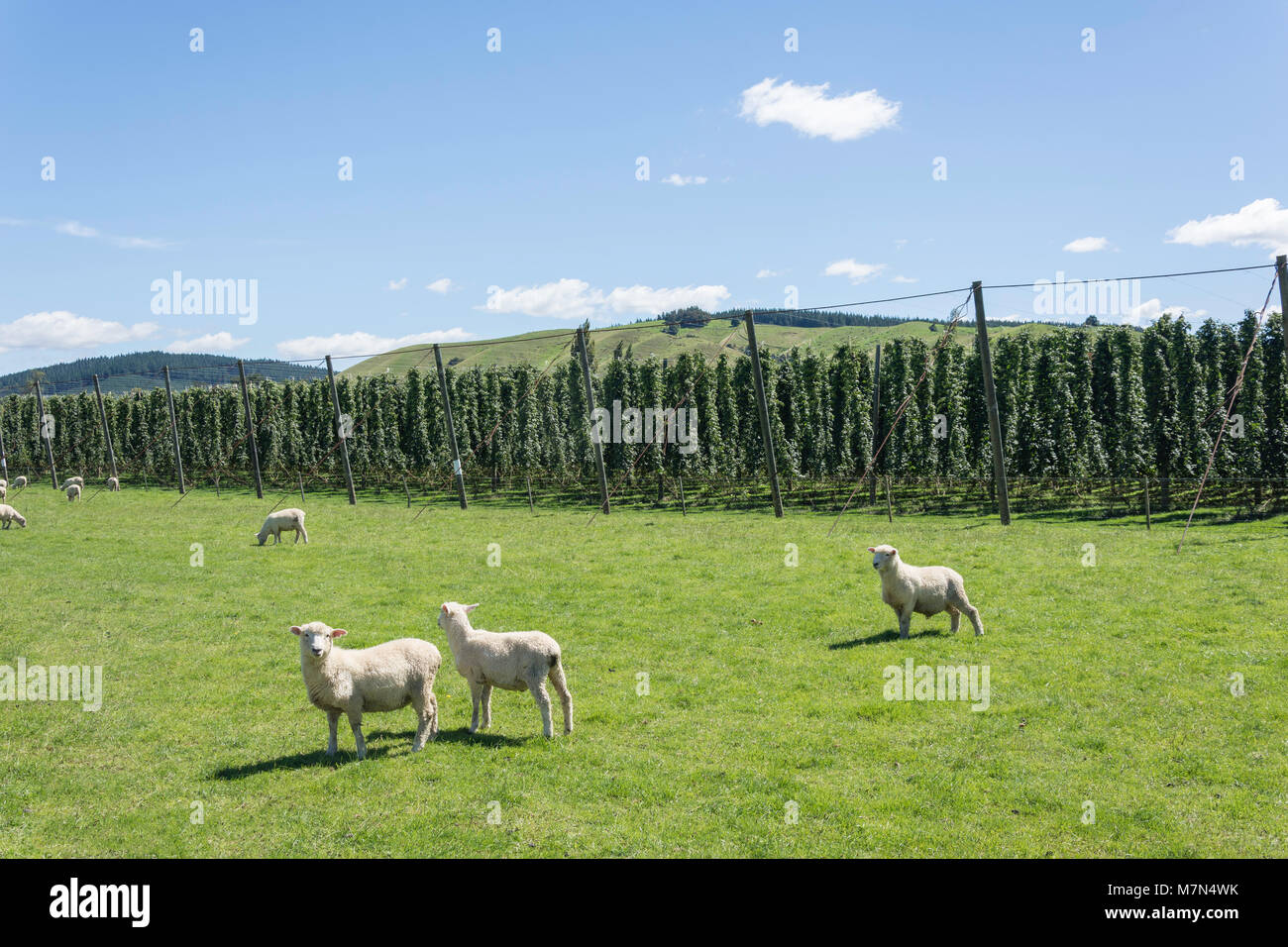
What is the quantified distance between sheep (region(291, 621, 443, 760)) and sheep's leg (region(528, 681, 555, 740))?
1.54 metres

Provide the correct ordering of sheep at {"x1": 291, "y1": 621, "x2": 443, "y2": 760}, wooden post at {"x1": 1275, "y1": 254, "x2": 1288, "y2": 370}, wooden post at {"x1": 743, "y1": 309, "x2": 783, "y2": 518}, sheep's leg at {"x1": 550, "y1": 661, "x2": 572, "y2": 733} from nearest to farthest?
1. sheep at {"x1": 291, "y1": 621, "x2": 443, "y2": 760}
2. sheep's leg at {"x1": 550, "y1": 661, "x2": 572, "y2": 733}
3. wooden post at {"x1": 1275, "y1": 254, "x2": 1288, "y2": 370}
4. wooden post at {"x1": 743, "y1": 309, "x2": 783, "y2": 518}

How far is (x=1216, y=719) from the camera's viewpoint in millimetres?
11844

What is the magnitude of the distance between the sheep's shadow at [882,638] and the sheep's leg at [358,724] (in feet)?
29.1

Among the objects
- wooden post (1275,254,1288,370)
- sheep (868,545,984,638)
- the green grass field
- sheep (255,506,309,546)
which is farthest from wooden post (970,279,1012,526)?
sheep (255,506,309,546)

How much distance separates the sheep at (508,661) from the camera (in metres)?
11.6

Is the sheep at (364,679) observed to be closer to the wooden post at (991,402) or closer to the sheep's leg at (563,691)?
the sheep's leg at (563,691)

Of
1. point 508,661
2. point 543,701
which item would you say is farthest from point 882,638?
point 508,661

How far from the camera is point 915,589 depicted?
52.5 feet

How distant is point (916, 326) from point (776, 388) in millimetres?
120845

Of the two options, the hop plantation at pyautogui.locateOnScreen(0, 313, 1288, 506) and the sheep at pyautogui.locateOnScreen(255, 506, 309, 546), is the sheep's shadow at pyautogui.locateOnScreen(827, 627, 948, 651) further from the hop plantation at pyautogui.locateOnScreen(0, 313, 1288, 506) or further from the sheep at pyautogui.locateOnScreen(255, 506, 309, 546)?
the sheep at pyautogui.locateOnScreen(255, 506, 309, 546)

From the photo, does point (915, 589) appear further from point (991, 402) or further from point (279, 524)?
point (279, 524)

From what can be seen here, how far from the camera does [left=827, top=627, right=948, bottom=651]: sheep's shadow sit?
52.2 ft
